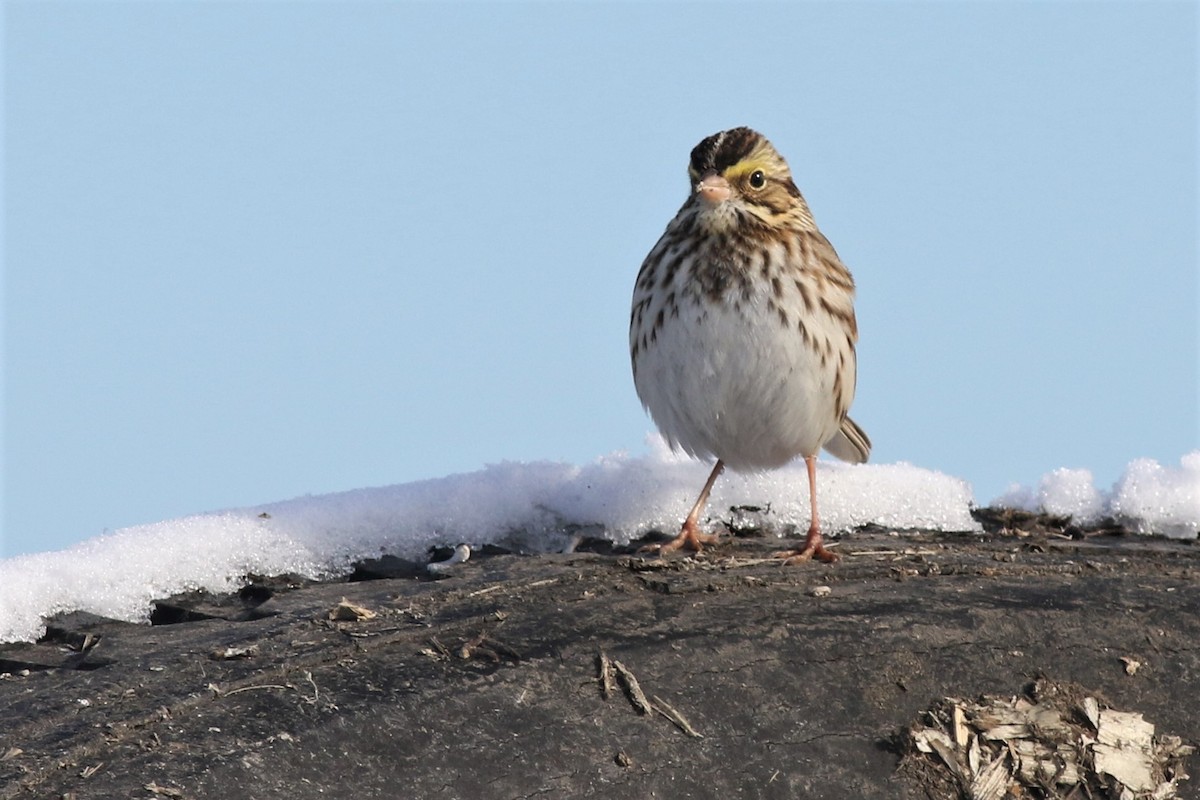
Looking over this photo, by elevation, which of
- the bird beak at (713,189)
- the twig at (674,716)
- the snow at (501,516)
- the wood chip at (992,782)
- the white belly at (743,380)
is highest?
the bird beak at (713,189)

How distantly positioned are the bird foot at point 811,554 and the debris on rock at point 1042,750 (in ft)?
3.26

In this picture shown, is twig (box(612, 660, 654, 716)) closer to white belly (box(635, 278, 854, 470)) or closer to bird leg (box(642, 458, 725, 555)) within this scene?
bird leg (box(642, 458, 725, 555))

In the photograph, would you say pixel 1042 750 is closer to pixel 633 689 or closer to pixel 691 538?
pixel 633 689

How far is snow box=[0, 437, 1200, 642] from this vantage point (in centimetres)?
501

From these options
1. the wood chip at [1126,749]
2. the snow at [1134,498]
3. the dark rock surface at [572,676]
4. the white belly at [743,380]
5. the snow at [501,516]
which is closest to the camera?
the dark rock surface at [572,676]

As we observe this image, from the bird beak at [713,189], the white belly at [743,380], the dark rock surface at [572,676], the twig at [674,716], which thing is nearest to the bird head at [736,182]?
the bird beak at [713,189]

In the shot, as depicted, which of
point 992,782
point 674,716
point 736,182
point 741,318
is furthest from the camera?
point 736,182

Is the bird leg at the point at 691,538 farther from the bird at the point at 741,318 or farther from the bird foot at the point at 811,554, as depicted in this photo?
the bird foot at the point at 811,554

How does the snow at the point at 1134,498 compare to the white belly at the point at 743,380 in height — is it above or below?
below

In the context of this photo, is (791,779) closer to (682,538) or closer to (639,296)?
(682,538)

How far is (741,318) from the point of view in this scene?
17.8ft

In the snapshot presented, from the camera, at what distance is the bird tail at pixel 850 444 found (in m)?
6.67

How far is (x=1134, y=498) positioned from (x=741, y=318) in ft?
7.41

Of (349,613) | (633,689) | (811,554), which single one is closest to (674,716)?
(633,689)
